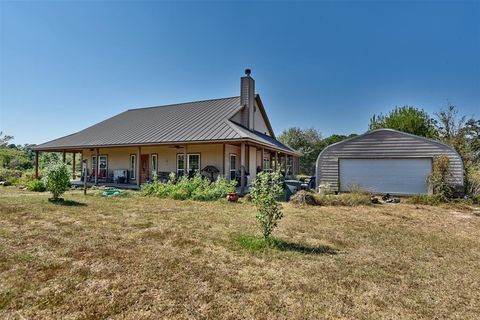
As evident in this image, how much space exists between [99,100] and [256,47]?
12.2m

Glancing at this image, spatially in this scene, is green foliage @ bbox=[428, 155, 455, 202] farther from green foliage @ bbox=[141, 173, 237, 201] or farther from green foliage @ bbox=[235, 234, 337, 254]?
green foliage @ bbox=[235, 234, 337, 254]

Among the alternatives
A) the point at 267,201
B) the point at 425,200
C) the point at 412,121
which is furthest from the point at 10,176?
the point at 412,121

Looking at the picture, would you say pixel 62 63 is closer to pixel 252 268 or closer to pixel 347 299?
pixel 252 268

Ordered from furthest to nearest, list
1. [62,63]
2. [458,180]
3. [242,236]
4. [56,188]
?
[62,63], [458,180], [56,188], [242,236]

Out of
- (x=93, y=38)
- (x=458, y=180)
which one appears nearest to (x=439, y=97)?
(x=458, y=180)

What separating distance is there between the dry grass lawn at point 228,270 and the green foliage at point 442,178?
5548 millimetres

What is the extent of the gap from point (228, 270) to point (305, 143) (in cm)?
3180

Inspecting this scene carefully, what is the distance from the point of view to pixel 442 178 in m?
11.5

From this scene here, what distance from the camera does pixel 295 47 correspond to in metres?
14.7

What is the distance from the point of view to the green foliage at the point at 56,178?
9.17 metres

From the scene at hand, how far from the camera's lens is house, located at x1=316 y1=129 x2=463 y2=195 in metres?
12.0

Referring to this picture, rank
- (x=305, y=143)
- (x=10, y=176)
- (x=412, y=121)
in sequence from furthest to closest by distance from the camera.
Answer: (x=305, y=143)
(x=412, y=121)
(x=10, y=176)

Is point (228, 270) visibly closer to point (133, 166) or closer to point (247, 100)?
point (247, 100)

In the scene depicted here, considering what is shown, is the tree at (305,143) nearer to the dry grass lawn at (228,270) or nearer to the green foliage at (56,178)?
the dry grass lawn at (228,270)
